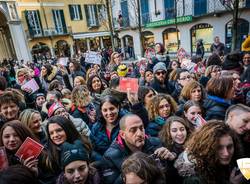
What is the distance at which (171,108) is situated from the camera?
11.6ft

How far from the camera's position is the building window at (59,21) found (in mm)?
28609

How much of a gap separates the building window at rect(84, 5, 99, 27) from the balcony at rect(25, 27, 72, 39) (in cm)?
335

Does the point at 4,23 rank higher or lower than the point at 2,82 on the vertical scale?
higher

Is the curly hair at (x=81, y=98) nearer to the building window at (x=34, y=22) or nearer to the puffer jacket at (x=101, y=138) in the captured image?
the puffer jacket at (x=101, y=138)

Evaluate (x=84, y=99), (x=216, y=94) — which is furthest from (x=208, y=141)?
(x=84, y=99)

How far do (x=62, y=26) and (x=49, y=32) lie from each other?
230 centimetres

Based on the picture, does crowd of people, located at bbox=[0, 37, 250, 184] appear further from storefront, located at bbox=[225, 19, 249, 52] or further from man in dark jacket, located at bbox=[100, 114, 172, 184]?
storefront, located at bbox=[225, 19, 249, 52]

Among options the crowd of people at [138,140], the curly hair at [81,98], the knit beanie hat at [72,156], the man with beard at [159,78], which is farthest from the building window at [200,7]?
the knit beanie hat at [72,156]

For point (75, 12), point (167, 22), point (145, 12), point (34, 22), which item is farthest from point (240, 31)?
point (34, 22)

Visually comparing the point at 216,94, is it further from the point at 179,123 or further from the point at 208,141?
the point at 208,141

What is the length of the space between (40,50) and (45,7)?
5.21 meters

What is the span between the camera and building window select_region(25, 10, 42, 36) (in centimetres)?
2577

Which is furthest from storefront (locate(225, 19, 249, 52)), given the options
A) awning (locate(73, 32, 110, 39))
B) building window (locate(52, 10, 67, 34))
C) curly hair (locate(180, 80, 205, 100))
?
building window (locate(52, 10, 67, 34))

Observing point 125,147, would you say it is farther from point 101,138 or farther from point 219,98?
point 219,98
